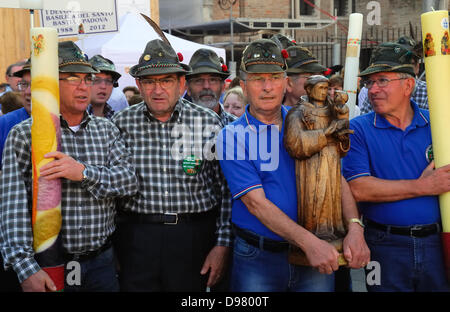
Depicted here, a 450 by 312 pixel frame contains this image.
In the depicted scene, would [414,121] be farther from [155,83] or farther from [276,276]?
[155,83]

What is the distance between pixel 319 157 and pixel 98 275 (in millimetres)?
1410

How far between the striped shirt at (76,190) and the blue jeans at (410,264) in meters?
1.50

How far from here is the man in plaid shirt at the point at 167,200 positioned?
10.5ft

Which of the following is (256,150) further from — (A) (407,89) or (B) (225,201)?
(A) (407,89)

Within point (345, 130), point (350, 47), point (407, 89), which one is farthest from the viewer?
point (350, 47)

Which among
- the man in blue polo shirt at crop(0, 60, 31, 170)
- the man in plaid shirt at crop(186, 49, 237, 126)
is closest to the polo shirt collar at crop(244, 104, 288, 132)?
the man in plaid shirt at crop(186, 49, 237, 126)

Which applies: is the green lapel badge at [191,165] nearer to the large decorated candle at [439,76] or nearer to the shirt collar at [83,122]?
the shirt collar at [83,122]

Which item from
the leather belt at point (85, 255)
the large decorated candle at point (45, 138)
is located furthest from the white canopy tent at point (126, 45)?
the large decorated candle at point (45, 138)

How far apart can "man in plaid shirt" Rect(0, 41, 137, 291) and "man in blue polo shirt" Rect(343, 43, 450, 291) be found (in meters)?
1.35

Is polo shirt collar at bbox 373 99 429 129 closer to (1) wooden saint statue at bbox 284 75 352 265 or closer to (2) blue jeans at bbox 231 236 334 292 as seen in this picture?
(1) wooden saint statue at bbox 284 75 352 265

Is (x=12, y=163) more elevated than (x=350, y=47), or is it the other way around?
(x=350, y=47)

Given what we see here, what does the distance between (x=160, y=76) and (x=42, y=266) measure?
1.30m
